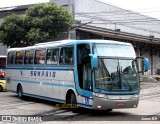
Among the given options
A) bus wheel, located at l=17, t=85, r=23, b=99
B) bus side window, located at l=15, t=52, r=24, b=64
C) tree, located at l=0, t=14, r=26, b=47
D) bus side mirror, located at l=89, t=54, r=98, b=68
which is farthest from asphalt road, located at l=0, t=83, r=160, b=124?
tree, located at l=0, t=14, r=26, b=47

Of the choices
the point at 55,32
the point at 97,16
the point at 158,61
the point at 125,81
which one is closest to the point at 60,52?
the point at 125,81

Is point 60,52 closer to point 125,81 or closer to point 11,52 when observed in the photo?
point 125,81

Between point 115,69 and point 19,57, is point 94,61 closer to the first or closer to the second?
point 115,69

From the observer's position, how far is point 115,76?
12812mm

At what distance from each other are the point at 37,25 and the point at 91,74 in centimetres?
1574

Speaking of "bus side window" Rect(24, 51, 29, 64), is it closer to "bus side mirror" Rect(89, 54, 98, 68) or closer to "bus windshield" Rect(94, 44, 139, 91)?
"bus windshield" Rect(94, 44, 139, 91)

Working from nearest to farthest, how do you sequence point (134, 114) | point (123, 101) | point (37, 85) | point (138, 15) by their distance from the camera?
1. point (123, 101)
2. point (134, 114)
3. point (37, 85)
4. point (138, 15)

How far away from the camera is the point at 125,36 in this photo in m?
36.7

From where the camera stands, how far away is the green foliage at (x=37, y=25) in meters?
27.4

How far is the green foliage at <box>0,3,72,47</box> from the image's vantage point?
90.0 feet

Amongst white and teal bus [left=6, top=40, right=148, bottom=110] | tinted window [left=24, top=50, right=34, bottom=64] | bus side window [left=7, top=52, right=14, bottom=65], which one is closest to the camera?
white and teal bus [left=6, top=40, right=148, bottom=110]

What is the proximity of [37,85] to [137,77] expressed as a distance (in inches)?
234

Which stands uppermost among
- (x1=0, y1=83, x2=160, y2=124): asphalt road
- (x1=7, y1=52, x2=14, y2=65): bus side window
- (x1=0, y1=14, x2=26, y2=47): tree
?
(x1=0, y1=14, x2=26, y2=47): tree

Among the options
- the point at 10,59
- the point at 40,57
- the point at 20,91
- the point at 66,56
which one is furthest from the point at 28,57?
the point at 66,56
